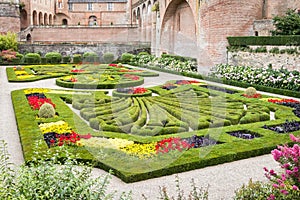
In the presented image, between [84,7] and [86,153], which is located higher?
[84,7]

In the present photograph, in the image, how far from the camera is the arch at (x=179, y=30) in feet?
83.5

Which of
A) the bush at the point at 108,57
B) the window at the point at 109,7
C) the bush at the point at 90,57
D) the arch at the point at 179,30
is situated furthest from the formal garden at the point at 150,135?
the window at the point at 109,7

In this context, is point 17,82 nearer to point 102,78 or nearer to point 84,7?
point 102,78

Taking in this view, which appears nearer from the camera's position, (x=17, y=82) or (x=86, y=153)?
(x=86, y=153)

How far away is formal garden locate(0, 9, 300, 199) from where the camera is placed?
3.85 m

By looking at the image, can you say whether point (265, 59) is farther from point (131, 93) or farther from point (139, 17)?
point (139, 17)

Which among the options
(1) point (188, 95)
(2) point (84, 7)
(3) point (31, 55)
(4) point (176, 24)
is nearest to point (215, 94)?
(1) point (188, 95)

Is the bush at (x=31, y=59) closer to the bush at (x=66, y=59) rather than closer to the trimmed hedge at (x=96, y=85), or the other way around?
the bush at (x=66, y=59)

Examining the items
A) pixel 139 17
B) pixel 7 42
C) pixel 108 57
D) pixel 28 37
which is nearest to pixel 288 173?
pixel 108 57

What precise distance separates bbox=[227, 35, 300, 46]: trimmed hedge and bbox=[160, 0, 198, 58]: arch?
6.02 meters

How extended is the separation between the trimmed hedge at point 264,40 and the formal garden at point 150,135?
1.32 metres

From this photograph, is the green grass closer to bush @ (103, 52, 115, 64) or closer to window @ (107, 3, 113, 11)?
bush @ (103, 52, 115, 64)

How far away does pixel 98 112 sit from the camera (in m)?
9.79

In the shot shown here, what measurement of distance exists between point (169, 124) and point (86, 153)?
250cm
